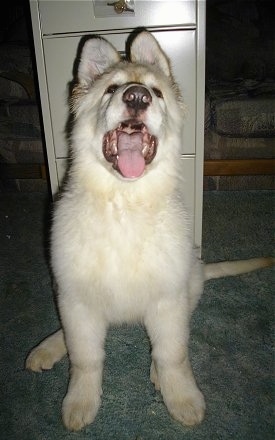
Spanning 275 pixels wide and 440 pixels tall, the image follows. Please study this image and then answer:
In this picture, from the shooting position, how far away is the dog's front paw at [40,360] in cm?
166

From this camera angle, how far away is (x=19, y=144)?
3.38 m

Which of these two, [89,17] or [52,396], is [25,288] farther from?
[89,17]

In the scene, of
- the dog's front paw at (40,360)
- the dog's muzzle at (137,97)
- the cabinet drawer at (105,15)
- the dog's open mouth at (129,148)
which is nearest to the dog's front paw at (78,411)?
the dog's front paw at (40,360)

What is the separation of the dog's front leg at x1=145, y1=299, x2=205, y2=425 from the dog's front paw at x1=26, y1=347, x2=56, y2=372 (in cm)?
48

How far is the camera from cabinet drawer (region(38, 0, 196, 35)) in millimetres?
1908

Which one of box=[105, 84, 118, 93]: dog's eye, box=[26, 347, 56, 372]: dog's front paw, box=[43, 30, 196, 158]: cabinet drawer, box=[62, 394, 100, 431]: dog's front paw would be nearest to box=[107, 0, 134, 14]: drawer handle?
box=[43, 30, 196, 158]: cabinet drawer

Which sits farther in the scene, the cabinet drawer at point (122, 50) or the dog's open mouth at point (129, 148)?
the cabinet drawer at point (122, 50)

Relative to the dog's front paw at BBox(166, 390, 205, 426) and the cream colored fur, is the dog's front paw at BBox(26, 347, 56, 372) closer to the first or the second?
the cream colored fur

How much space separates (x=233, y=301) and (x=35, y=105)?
2.38 m

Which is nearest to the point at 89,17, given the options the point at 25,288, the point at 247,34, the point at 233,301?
the point at 25,288

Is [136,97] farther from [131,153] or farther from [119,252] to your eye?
[119,252]

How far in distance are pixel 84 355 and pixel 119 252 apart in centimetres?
45

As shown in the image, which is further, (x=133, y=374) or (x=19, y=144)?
Answer: (x=19, y=144)

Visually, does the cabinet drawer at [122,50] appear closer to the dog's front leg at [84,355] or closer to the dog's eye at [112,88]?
the dog's eye at [112,88]
